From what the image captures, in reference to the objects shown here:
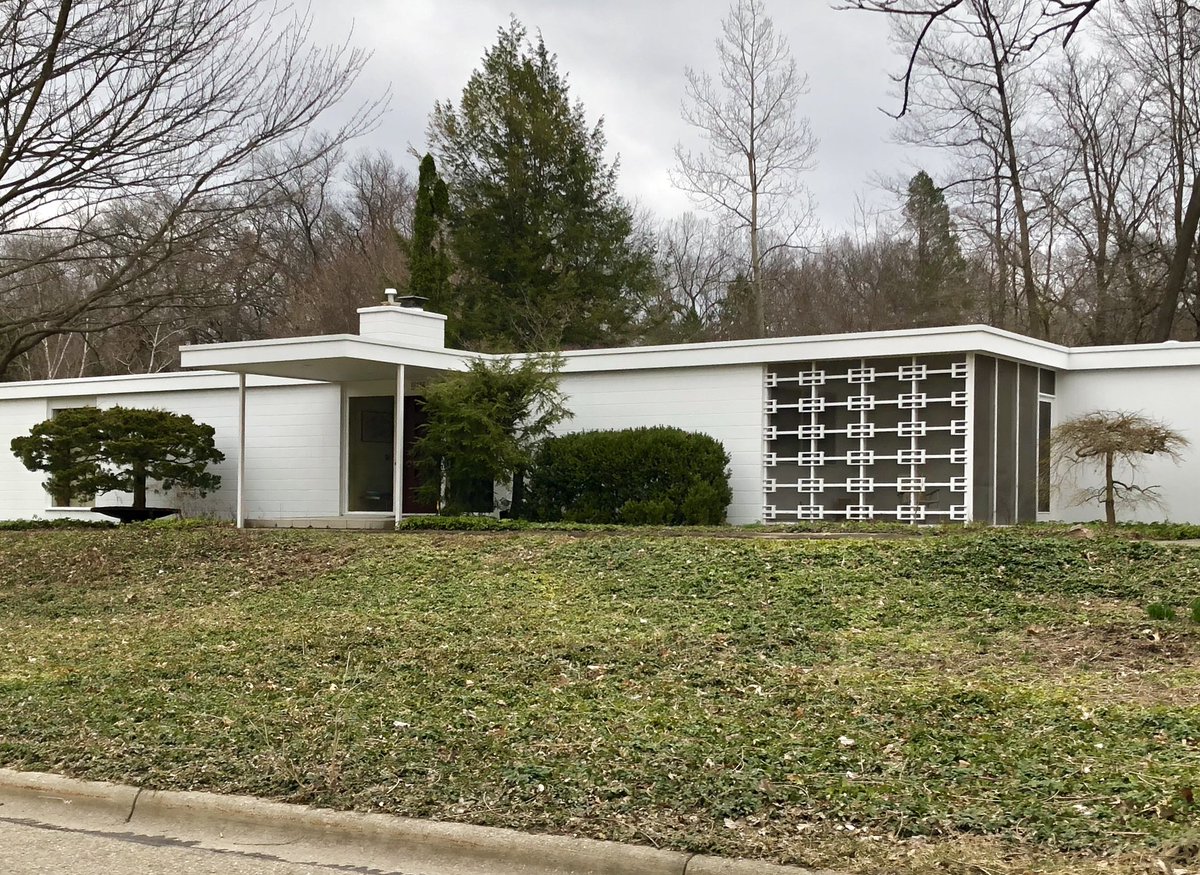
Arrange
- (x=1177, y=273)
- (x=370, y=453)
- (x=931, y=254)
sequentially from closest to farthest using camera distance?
(x=370, y=453)
(x=1177, y=273)
(x=931, y=254)

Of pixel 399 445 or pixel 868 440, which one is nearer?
pixel 868 440

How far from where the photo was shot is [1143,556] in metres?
10.6

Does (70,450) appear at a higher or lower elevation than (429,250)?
lower

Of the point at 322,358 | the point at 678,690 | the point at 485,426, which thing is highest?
the point at 322,358

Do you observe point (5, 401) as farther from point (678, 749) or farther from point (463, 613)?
point (678, 749)

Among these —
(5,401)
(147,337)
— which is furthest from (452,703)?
(147,337)

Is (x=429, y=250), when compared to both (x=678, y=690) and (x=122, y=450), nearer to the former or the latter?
(x=122, y=450)

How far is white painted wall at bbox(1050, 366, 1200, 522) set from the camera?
1703 cm

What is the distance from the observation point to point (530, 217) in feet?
110

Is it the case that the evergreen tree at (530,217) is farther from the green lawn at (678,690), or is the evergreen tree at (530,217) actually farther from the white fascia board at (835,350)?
the green lawn at (678,690)

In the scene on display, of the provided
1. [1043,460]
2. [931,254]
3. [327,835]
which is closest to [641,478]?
[1043,460]

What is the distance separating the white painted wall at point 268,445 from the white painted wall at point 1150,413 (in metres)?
10.9

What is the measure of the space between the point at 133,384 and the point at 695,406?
413 inches

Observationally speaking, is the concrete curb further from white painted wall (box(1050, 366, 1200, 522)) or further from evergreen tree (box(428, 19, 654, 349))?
evergreen tree (box(428, 19, 654, 349))
